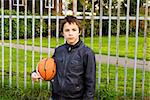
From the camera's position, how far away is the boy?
4137mm

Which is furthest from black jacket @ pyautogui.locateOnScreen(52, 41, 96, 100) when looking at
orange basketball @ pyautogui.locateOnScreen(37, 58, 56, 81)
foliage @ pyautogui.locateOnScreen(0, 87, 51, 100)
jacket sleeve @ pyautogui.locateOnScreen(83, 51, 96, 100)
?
foliage @ pyautogui.locateOnScreen(0, 87, 51, 100)

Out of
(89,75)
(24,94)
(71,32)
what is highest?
(71,32)

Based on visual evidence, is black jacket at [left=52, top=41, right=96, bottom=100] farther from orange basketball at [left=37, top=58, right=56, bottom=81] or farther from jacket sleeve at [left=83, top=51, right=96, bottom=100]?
orange basketball at [left=37, top=58, right=56, bottom=81]

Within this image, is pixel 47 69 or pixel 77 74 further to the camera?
pixel 47 69

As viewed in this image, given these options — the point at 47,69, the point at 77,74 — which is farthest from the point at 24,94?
the point at 77,74

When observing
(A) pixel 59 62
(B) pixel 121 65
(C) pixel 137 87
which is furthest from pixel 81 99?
(B) pixel 121 65

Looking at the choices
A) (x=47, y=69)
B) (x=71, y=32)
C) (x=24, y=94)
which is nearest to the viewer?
(x=71, y=32)

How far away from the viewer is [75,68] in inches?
164

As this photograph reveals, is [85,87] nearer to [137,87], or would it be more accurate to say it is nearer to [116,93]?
[116,93]

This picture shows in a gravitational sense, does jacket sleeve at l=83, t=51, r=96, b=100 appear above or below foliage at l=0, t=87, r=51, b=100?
above

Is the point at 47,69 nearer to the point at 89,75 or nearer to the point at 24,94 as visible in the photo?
the point at 89,75

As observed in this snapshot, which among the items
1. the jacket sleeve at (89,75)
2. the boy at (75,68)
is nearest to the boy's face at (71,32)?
the boy at (75,68)

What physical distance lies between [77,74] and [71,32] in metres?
0.46

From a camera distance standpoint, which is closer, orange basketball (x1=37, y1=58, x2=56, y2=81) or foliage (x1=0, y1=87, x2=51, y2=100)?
orange basketball (x1=37, y1=58, x2=56, y2=81)
